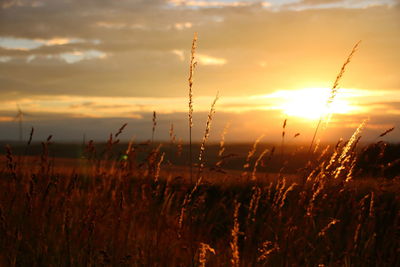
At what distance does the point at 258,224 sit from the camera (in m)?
6.55

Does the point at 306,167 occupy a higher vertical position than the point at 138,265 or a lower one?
higher

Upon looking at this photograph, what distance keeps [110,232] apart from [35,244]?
2.43 feet

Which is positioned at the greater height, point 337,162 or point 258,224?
point 337,162

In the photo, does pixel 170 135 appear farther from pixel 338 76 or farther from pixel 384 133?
pixel 384 133

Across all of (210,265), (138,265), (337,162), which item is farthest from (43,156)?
(337,162)

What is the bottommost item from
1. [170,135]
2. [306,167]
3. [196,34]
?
[306,167]

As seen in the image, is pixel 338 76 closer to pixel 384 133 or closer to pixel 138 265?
pixel 384 133

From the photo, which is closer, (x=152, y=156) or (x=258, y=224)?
(x=152, y=156)

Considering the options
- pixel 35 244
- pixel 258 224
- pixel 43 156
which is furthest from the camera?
pixel 258 224

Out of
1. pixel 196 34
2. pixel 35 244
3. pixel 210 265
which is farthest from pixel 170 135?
pixel 35 244

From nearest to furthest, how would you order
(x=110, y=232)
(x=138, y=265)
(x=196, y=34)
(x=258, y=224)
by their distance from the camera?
(x=196, y=34)
(x=138, y=265)
(x=110, y=232)
(x=258, y=224)

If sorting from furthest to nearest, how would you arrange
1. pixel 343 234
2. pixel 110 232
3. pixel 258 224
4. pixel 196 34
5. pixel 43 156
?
pixel 258 224, pixel 343 234, pixel 110 232, pixel 43 156, pixel 196 34

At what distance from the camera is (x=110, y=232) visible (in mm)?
4418

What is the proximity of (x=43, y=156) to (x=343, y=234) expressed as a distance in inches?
154
